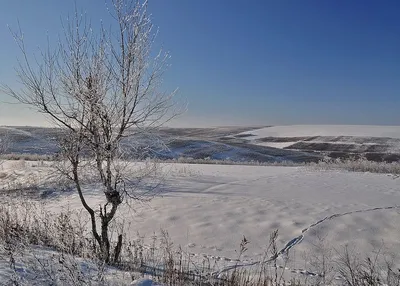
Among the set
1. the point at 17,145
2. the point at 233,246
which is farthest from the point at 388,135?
the point at 233,246

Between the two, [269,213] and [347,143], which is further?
[347,143]

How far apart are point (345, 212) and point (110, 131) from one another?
6.74m

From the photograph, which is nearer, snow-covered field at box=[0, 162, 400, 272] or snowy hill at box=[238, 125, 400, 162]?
snow-covered field at box=[0, 162, 400, 272]

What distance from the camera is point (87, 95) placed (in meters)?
5.72

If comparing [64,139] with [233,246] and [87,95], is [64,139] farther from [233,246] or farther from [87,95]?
[233,246]

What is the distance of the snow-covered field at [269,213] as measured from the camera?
7.62 metres

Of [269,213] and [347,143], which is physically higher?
[347,143]

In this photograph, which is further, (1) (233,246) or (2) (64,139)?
(1) (233,246)

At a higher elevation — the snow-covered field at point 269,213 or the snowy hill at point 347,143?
the snowy hill at point 347,143

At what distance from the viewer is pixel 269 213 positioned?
9617 mm

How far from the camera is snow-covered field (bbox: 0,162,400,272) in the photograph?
762 cm

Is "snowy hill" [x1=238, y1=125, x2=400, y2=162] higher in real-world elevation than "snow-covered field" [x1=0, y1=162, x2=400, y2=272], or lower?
higher

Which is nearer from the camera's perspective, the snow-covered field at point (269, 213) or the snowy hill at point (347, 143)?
the snow-covered field at point (269, 213)

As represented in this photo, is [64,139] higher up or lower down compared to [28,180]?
higher up
